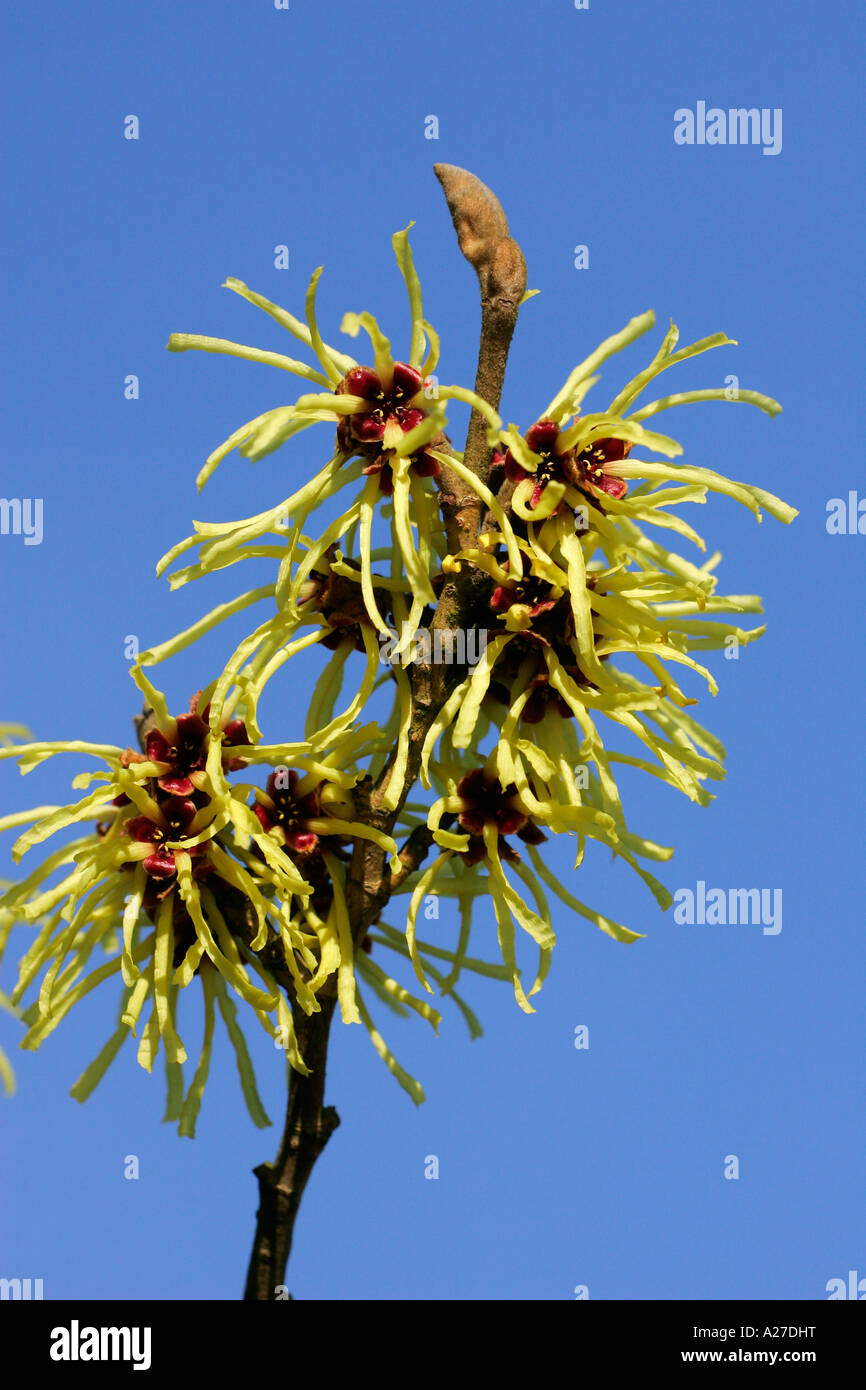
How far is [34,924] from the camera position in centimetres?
377

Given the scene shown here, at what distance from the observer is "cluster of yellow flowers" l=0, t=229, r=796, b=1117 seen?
3398mm

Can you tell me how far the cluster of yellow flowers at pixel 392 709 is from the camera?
340 centimetres

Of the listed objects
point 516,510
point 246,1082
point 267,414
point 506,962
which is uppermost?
point 267,414

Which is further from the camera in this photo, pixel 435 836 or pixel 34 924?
pixel 34 924

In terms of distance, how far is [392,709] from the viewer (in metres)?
3.60

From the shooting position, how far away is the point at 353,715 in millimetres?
3516
